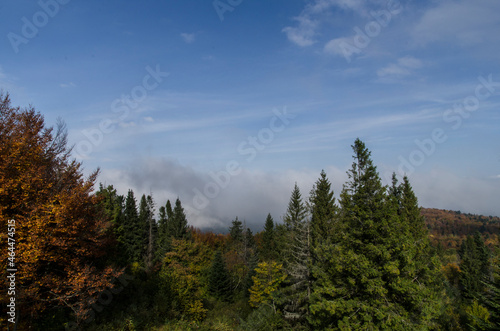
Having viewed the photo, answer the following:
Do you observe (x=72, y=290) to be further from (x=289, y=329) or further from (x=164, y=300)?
(x=289, y=329)

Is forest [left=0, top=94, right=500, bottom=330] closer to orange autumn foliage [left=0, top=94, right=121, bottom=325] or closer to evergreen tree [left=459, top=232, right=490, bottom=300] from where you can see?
orange autumn foliage [left=0, top=94, right=121, bottom=325]

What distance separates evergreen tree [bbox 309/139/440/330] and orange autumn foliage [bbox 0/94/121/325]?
1249 centimetres

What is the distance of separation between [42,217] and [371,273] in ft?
51.3

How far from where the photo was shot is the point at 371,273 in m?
14.0

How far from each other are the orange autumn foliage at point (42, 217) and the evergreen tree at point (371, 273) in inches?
492

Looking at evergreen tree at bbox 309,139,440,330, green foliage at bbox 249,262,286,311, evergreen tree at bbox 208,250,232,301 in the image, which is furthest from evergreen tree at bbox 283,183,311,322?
evergreen tree at bbox 208,250,232,301

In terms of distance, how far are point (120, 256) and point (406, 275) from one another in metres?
26.0

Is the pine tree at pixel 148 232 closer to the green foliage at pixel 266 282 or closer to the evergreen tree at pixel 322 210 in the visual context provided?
the green foliage at pixel 266 282

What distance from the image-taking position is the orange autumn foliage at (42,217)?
1094cm

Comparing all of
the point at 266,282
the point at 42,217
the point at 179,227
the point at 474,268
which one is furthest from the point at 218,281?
the point at 474,268

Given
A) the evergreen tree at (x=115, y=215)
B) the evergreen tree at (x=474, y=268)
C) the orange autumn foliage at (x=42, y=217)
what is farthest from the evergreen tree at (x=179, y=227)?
the evergreen tree at (x=474, y=268)

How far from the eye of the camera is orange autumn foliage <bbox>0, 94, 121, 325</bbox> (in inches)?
431

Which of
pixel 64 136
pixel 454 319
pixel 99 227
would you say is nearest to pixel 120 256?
pixel 99 227

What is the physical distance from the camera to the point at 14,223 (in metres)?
10.7
